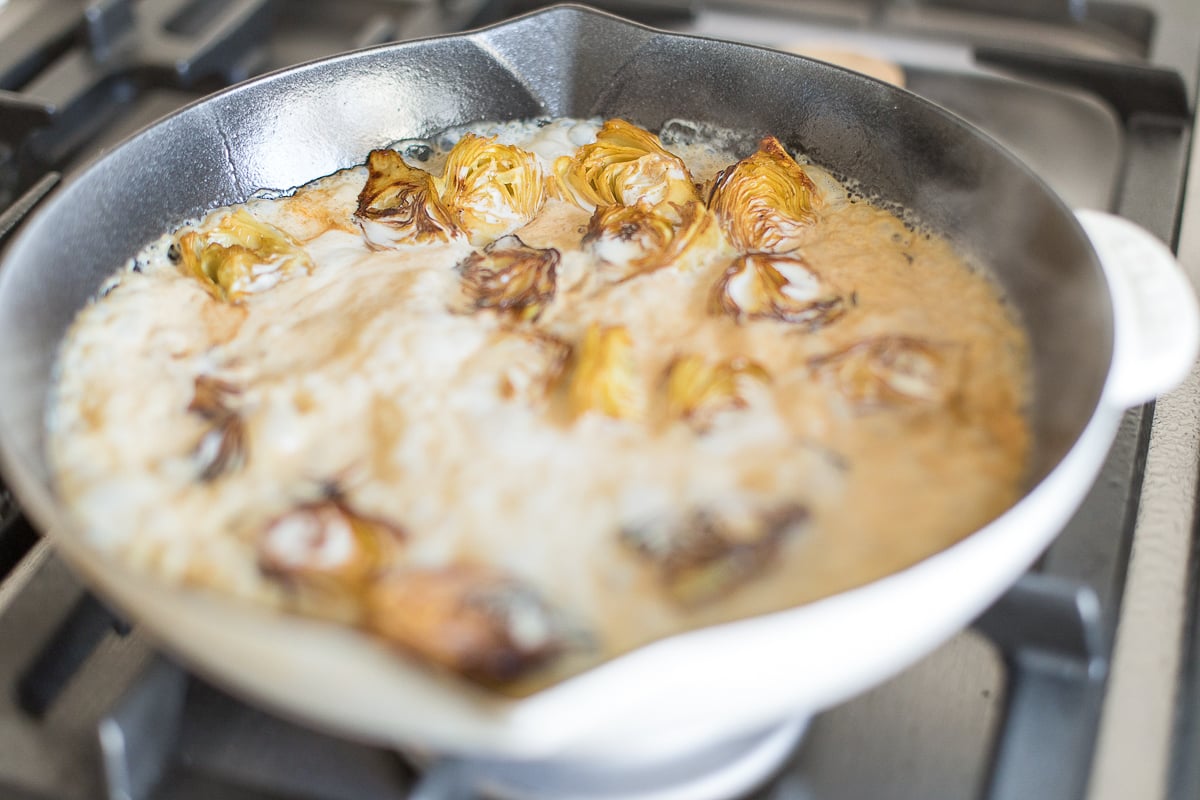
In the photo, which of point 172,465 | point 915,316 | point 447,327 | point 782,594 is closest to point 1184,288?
point 915,316

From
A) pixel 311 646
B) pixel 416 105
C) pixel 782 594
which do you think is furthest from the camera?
pixel 416 105

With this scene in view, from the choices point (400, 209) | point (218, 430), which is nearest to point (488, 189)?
point (400, 209)

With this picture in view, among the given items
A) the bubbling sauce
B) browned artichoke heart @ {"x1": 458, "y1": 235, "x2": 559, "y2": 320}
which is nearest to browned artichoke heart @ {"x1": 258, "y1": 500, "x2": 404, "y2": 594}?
the bubbling sauce

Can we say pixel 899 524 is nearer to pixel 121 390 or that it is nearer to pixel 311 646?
pixel 311 646

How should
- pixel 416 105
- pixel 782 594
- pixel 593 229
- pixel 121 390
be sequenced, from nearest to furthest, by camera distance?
pixel 782 594 < pixel 121 390 < pixel 593 229 < pixel 416 105

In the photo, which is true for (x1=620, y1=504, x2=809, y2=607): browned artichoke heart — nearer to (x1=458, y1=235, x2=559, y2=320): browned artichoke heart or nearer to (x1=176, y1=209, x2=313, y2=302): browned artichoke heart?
(x1=458, y1=235, x2=559, y2=320): browned artichoke heart

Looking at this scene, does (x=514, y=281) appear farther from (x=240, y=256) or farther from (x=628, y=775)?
(x=628, y=775)

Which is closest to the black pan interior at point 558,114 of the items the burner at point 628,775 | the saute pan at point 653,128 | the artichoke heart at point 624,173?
the saute pan at point 653,128
